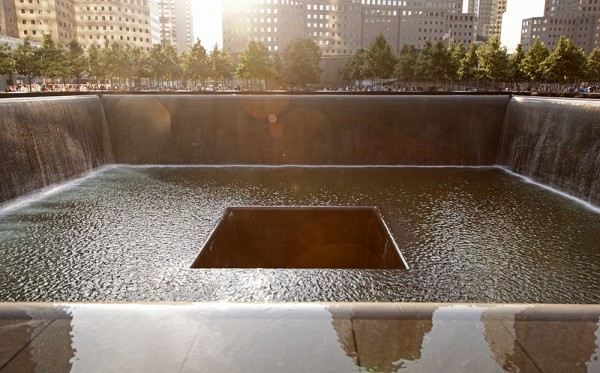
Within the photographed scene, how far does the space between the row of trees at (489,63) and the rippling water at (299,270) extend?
3431 centimetres

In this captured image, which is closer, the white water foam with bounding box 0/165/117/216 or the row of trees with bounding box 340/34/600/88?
the white water foam with bounding box 0/165/117/216

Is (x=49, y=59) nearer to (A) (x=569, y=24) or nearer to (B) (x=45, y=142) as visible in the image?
(B) (x=45, y=142)

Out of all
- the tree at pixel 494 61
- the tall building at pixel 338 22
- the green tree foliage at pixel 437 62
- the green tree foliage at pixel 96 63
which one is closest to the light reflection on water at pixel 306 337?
the tree at pixel 494 61

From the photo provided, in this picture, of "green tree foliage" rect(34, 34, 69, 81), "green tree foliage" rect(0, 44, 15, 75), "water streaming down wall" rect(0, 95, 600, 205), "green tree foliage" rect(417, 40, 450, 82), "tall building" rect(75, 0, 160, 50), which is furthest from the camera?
"tall building" rect(75, 0, 160, 50)

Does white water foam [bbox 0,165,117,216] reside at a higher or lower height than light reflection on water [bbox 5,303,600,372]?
lower

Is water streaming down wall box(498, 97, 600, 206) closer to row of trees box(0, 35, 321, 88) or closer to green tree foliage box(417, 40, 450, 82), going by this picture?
green tree foliage box(417, 40, 450, 82)

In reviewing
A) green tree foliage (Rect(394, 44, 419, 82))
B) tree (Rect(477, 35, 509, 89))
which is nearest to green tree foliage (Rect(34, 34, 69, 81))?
green tree foliage (Rect(394, 44, 419, 82))

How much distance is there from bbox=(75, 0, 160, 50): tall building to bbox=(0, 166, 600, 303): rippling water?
360 feet

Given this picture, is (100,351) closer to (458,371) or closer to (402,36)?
(458,371)

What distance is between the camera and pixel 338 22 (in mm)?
121000

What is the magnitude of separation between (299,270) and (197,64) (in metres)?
60.1

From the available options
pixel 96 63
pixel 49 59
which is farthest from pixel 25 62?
pixel 96 63

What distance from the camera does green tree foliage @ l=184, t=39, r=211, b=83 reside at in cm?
6412

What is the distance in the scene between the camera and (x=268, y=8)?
117250mm
